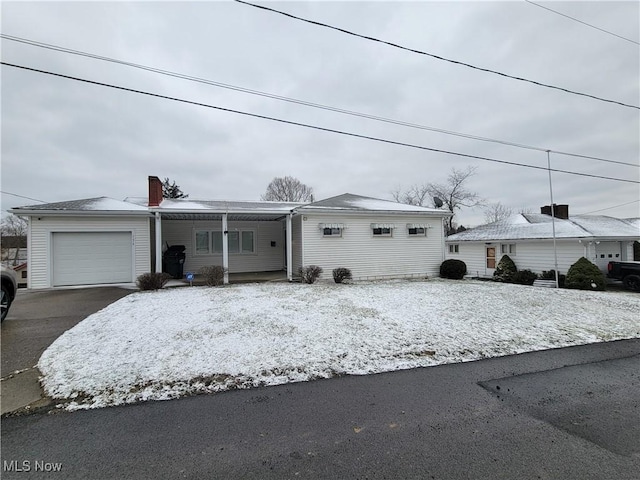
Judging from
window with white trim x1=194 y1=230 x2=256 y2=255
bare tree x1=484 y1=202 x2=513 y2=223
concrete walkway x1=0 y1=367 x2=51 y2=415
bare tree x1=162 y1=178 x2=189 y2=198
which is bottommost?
concrete walkway x1=0 y1=367 x2=51 y2=415

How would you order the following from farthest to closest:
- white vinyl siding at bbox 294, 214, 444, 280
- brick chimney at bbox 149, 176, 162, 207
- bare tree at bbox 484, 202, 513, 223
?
bare tree at bbox 484, 202, 513, 223 < white vinyl siding at bbox 294, 214, 444, 280 < brick chimney at bbox 149, 176, 162, 207

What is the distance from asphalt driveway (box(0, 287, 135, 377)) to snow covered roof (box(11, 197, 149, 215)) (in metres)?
2.87

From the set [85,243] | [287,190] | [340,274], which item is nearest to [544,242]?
[340,274]

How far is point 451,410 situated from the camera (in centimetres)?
305

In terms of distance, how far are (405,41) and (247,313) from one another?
7371mm

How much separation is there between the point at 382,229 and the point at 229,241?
302 inches

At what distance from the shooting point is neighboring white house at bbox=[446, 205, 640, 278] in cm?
1578

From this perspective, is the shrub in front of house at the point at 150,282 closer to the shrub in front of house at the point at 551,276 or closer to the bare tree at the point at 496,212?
the shrub in front of house at the point at 551,276

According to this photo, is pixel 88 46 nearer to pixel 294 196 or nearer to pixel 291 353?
pixel 291 353

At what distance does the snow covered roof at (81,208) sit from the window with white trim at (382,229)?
9.47 meters

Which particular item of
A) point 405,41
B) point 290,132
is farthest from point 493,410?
point 290,132

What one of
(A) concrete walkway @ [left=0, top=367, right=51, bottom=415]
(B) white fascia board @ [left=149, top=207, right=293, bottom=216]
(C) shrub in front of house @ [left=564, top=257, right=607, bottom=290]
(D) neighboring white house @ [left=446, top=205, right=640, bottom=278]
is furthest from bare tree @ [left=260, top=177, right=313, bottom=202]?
(A) concrete walkway @ [left=0, top=367, right=51, bottom=415]

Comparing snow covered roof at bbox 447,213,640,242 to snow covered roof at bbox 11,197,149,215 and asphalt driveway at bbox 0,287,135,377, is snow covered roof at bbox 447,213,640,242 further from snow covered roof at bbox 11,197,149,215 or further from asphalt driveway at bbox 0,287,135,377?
asphalt driveway at bbox 0,287,135,377

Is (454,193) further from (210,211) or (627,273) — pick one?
(210,211)
